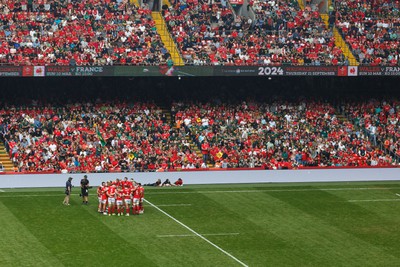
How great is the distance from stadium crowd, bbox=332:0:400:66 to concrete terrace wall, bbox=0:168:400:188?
799 centimetres

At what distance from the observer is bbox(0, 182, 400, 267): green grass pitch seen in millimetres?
27578

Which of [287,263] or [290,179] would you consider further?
[290,179]

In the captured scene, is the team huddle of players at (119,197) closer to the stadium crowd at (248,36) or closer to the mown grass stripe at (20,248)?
the mown grass stripe at (20,248)

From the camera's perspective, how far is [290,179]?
4416 centimetres

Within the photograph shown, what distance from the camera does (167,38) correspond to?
50125mm

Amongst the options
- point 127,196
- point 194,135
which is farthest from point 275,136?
point 127,196

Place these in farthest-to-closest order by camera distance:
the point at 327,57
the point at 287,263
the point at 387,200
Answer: the point at 327,57 < the point at 387,200 < the point at 287,263

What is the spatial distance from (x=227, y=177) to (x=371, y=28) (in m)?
15.7

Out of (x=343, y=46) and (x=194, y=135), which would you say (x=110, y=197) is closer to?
(x=194, y=135)

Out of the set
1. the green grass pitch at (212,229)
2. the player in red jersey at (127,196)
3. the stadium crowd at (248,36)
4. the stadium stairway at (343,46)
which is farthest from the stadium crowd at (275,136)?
the player in red jersey at (127,196)

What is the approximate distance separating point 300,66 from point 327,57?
8.38 ft

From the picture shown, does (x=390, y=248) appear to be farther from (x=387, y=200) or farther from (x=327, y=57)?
(x=327, y=57)

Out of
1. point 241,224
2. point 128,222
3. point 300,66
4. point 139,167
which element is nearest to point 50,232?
point 128,222

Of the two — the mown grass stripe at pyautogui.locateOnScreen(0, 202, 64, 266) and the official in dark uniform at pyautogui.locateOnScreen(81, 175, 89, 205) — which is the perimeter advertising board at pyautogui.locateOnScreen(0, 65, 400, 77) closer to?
the official in dark uniform at pyautogui.locateOnScreen(81, 175, 89, 205)
